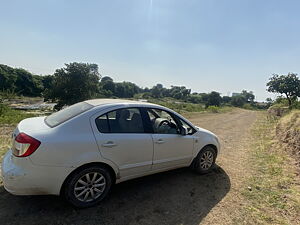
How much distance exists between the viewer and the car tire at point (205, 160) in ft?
12.6

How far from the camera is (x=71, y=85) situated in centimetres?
1363

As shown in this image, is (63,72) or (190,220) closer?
(190,220)

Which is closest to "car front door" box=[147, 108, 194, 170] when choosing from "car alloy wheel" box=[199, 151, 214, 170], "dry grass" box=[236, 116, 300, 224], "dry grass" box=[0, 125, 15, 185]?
"car alloy wheel" box=[199, 151, 214, 170]

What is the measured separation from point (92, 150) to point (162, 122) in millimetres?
1479

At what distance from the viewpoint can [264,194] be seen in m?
3.31

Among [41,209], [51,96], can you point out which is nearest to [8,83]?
[51,96]

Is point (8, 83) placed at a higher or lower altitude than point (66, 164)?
higher

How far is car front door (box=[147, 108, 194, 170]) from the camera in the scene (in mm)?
3180

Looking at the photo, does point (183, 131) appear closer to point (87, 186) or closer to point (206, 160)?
point (206, 160)

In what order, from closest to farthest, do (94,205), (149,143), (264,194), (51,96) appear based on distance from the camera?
1. (94,205)
2. (149,143)
3. (264,194)
4. (51,96)

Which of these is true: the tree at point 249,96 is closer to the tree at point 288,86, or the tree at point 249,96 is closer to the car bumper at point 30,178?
the tree at point 288,86

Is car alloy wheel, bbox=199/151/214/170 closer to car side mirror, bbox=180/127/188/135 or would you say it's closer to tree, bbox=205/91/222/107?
car side mirror, bbox=180/127/188/135

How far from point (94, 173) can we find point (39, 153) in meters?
0.80

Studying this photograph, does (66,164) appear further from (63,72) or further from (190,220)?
(63,72)
